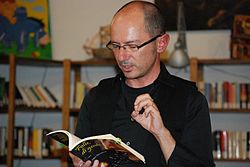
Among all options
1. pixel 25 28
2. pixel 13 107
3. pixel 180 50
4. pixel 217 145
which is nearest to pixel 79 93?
pixel 13 107

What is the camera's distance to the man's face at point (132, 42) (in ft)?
6.38

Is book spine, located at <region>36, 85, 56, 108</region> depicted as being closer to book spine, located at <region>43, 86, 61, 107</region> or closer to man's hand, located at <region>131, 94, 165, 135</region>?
book spine, located at <region>43, 86, 61, 107</region>

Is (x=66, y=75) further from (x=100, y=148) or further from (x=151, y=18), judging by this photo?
(x=100, y=148)

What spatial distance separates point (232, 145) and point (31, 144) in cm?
182

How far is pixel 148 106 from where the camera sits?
1822 mm

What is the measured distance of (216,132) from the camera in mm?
4336

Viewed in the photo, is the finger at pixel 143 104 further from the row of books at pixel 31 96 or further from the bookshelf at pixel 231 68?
the row of books at pixel 31 96

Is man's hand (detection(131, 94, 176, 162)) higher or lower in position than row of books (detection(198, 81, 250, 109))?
higher

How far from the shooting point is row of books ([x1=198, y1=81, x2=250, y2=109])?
4.30 m

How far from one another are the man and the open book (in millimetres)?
54

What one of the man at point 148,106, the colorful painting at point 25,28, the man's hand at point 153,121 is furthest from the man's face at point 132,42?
the colorful painting at point 25,28

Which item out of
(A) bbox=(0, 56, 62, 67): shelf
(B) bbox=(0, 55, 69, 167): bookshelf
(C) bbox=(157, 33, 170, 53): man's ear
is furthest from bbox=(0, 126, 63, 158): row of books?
(C) bbox=(157, 33, 170, 53): man's ear

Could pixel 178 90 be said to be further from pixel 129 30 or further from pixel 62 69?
pixel 62 69

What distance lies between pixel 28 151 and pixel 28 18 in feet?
4.31
